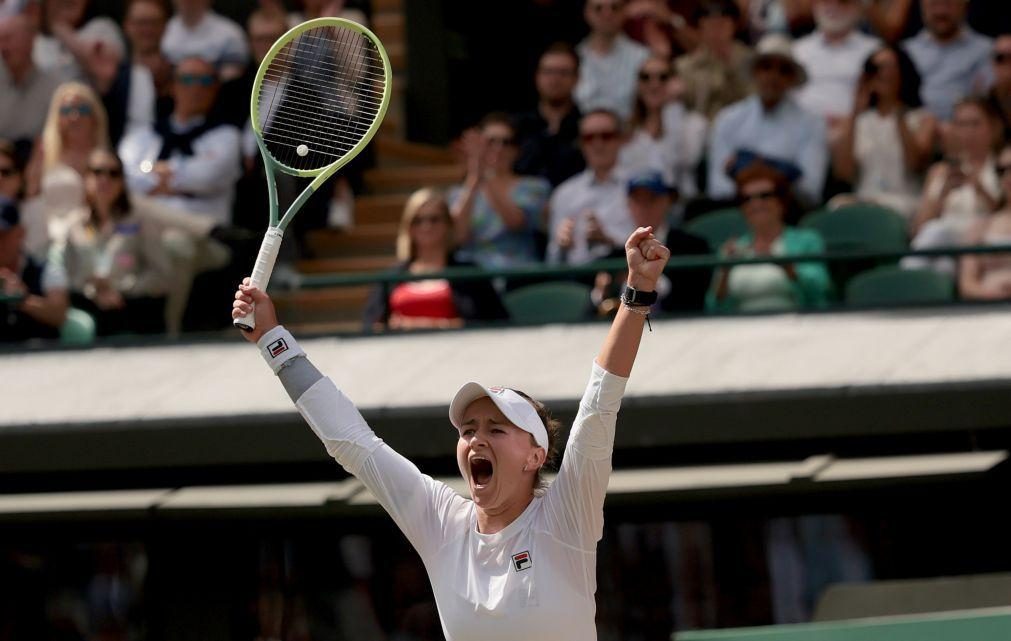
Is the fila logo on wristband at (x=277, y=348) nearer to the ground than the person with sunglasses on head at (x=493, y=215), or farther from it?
nearer to the ground

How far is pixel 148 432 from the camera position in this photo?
7.39 metres

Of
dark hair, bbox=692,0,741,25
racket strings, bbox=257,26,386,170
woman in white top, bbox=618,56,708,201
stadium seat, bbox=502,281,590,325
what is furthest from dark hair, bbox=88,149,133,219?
dark hair, bbox=692,0,741,25

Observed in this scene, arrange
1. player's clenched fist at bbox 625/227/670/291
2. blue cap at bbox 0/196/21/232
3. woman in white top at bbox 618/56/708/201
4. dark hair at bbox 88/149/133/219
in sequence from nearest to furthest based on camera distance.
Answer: player's clenched fist at bbox 625/227/670/291, dark hair at bbox 88/149/133/219, blue cap at bbox 0/196/21/232, woman in white top at bbox 618/56/708/201

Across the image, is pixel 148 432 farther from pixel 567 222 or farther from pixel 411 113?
pixel 411 113

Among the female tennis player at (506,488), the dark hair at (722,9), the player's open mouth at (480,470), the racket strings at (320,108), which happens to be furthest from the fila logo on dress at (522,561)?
the dark hair at (722,9)

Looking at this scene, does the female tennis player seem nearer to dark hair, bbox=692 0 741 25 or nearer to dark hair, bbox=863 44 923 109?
dark hair, bbox=863 44 923 109

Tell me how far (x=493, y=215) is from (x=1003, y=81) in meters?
2.52

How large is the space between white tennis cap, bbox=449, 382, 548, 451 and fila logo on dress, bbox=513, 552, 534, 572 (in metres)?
0.26

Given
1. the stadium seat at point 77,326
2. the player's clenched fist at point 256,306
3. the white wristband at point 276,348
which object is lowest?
the white wristband at point 276,348

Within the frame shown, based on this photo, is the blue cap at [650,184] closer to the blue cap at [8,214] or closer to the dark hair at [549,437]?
the blue cap at [8,214]

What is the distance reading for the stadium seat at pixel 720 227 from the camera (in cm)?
858

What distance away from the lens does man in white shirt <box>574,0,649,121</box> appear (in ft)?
31.7

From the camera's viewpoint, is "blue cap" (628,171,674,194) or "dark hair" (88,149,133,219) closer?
"blue cap" (628,171,674,194)

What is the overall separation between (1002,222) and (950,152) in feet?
2.60
